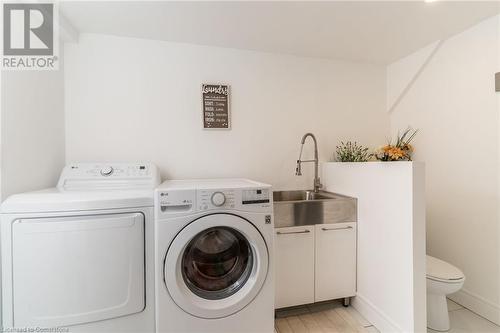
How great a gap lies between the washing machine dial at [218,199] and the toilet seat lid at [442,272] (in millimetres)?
1428

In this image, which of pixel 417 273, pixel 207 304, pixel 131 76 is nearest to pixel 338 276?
pixel 417 273

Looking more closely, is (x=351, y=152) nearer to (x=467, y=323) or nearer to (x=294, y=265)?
(x=294, y=265)

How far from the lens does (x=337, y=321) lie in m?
1.78

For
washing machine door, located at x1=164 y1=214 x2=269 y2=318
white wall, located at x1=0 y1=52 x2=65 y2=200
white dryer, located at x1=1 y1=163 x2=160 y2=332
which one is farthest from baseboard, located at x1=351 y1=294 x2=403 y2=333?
white wall, located at x1=0 y1=52 x2=65 y2=200

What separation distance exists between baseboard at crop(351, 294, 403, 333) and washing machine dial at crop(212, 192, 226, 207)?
4.37 feet

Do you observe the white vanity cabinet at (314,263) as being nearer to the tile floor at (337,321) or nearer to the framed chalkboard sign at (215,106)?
the tile floor at (337,321)

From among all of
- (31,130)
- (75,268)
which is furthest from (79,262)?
(31,130)

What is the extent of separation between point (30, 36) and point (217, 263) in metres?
1.87

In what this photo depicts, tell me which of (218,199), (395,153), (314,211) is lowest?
(314,211)

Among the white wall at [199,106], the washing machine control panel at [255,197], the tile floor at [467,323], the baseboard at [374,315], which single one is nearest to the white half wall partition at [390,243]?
the baseboard at [374,315]

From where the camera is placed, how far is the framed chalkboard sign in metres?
2.16

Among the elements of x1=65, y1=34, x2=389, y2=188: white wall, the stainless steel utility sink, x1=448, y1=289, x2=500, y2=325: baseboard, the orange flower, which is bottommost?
x1=448, y1=289, x2=500, y2=325: baseboard

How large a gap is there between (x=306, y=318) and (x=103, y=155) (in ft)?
6.55

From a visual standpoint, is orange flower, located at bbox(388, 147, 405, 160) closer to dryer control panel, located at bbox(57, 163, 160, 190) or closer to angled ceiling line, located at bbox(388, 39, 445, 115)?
angled ceiling line, located at bbox(388, 39, 445, 115)
